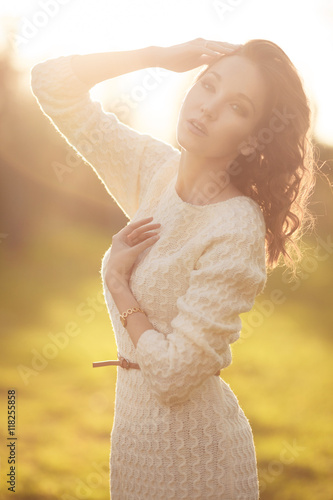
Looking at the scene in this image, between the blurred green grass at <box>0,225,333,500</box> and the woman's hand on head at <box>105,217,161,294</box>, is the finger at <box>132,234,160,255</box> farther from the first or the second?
the blurred green grass at <box>0,225,333,500</box>

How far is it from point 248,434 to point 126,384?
370mm

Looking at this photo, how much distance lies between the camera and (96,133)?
6.39 ft

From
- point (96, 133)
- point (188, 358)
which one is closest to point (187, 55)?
point (96, 133)

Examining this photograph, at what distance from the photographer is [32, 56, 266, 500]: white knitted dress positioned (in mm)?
1503

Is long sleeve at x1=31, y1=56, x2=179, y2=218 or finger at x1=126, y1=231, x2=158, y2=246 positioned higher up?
long sleeve at x1=31, y1=56, x2=179, y2=218

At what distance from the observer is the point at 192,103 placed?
168cm

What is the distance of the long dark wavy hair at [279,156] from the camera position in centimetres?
167

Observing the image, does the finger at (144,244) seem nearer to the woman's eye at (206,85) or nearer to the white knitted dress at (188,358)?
the white knitted dress at (188,358)

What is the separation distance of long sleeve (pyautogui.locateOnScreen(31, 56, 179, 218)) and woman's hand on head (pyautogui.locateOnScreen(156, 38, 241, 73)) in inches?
10.2

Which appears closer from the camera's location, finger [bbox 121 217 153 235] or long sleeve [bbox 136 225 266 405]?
A: long sleeve [bbox 136 225 266 405]

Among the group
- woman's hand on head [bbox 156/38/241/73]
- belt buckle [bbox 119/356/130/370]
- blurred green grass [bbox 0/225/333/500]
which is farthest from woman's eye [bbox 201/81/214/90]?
blurred green grass [bbox 0/225/333/500]

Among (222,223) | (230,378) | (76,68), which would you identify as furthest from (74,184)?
(222,223)

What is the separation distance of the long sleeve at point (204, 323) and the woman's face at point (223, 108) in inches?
10.8

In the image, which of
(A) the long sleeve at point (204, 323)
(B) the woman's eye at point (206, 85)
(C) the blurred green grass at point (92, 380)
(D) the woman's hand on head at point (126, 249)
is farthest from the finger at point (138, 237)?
(C) the blurred green grass at point (92, 380)
